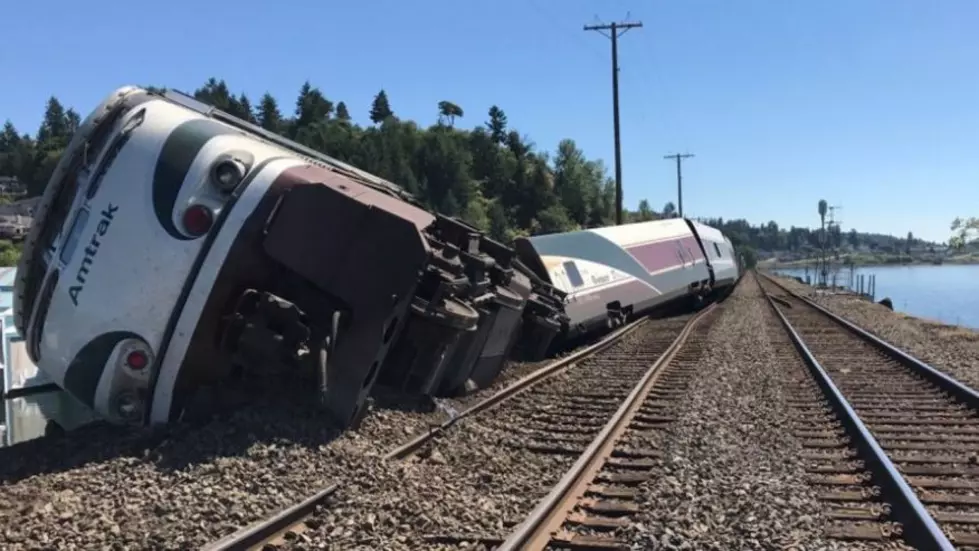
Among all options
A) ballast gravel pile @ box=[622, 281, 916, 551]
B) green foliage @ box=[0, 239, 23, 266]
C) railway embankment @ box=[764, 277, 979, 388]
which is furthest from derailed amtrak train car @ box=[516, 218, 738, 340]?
green foliage @ box=[0, 239, 23, 266]

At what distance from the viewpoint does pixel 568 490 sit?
6105mm

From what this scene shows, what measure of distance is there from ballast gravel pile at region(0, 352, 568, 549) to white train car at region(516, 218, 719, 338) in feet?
28.2

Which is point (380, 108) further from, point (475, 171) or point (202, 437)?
point (202, 437)

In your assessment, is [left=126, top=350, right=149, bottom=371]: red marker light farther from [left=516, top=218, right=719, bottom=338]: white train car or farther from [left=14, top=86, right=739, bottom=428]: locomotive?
[left=516, top=218, right=719, bottom=338]: white train car

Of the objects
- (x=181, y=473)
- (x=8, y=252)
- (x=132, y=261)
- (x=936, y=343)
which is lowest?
(x=936, y=343)

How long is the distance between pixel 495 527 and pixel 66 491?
2.76m

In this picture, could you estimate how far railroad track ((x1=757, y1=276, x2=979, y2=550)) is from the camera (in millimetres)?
5520

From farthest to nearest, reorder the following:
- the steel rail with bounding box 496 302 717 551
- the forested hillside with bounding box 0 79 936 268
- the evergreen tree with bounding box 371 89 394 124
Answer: the evergreen tree with bounding box 371 89 394 124 → the forested hillside with bounding box 0 79 936 268 → the steel rail with bounding box 496 302 717 551

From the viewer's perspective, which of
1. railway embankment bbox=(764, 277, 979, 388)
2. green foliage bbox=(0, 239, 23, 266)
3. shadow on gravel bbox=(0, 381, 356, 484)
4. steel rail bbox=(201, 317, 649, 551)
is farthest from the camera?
green foliage bbox=(0, 239, 23, 266)

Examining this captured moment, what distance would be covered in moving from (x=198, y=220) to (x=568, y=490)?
11.7 ft

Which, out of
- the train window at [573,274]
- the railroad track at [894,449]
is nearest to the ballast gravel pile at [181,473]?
the railroad track at [894,449]

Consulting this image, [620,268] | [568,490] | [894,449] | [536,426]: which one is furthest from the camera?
[620,268]

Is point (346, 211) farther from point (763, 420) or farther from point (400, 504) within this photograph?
point (763, 420)

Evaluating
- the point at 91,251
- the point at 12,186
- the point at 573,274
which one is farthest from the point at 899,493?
the point at 12,186
